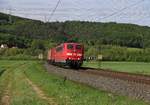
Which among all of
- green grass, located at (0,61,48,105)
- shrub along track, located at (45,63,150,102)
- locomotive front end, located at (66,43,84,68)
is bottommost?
green grass, located at (0,61,48,105)

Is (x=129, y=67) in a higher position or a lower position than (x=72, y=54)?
lower

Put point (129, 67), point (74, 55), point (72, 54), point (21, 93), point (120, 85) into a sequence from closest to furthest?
point (120, 85)
point (21, 93)
point (72, 54)
point (74, 55)
point (129, 67)

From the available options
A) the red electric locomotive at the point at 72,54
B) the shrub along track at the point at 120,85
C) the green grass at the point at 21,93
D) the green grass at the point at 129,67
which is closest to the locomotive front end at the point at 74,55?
the red electric locomotive at the point at 72,54

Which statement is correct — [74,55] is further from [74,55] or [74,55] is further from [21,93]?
[21,93]

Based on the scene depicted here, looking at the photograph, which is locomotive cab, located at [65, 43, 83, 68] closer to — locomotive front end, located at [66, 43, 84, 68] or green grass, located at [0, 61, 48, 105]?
locomotive front end, located at [66, 43, 84, 68]

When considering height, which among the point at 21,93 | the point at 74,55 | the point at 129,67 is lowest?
the point at 21,93

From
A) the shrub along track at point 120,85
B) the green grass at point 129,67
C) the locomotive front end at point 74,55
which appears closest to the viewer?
the shrub along track at point 120,85

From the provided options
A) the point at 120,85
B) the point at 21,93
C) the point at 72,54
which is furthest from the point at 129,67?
the point at 120,85

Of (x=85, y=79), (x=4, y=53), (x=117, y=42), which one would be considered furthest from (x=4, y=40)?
(x=85, y=79)

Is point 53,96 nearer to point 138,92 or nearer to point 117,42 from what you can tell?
point 138,92

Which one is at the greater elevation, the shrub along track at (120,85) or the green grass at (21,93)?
Answer: the shrub along track at (120,85)

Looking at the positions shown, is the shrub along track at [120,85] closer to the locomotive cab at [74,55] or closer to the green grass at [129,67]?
the locomotive cab at [74,55]

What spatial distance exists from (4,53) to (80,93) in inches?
5840

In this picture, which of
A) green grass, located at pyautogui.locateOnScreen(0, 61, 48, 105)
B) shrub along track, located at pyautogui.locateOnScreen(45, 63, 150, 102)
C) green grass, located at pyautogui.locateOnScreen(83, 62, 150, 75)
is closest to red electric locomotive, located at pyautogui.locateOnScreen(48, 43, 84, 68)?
green grass, located at pyautogui.locateOnScreen(83, 62, 150, 75)
